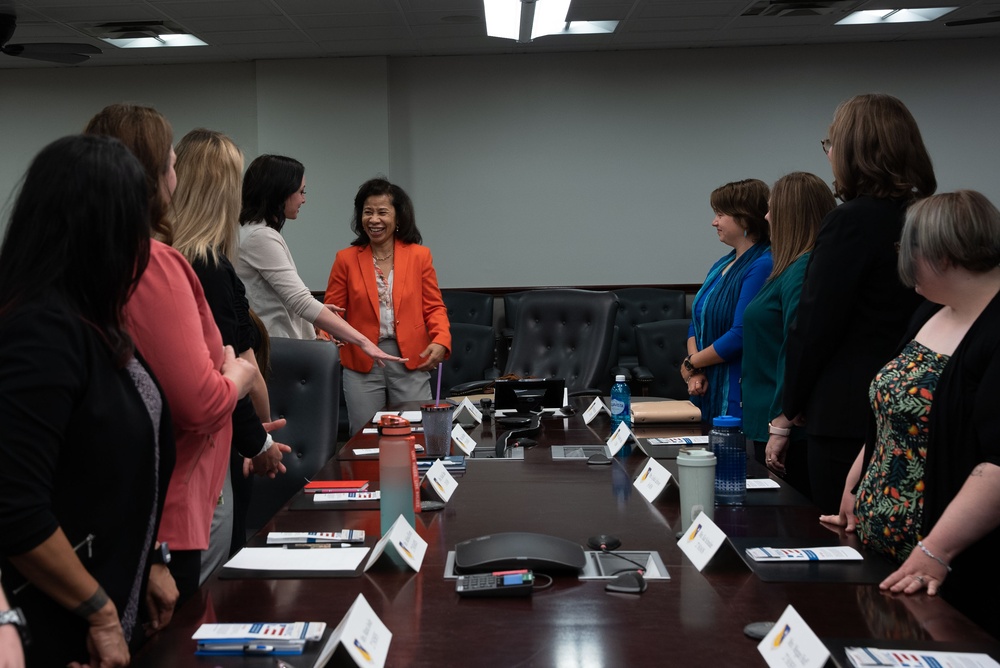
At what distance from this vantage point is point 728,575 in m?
1.54

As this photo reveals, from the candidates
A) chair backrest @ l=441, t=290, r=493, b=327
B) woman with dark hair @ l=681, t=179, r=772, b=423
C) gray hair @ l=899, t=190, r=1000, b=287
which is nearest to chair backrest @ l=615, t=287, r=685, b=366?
chair backrest @ l=441, t=290, r=493, b=327

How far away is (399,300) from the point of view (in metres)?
3.97

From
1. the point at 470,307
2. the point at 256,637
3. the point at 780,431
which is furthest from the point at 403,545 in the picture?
the point at 470,307

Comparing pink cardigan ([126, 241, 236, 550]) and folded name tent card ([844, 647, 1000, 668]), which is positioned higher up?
pink cardigan ([126, 241, 236, 550])

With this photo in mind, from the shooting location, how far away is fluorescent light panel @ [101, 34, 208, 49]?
6.52 meters

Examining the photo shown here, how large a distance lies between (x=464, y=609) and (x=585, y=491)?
0.82 meters

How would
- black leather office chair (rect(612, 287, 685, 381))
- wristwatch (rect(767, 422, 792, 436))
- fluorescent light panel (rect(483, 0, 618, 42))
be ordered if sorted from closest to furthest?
1. wristwatch (rect(767, 422, 792, 436))
2. fluorescent light panel (rect(483, 0, 618, 42))
3. black leather office chair (rect(612, 287, 685, 381))

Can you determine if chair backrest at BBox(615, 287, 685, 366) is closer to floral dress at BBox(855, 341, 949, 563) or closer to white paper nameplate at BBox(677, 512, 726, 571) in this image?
floral dress at BBox(855, 341, 949, 563)

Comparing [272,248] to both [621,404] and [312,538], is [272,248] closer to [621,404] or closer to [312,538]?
[621,404]

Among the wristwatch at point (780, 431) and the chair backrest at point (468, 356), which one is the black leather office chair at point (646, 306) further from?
the wristwatch at point (780, 431)

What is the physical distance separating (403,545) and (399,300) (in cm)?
244

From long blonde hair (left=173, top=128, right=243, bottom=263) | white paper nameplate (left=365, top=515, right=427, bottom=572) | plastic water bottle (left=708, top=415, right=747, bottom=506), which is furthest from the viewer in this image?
long blonde hair (left=173, top=128, right=243, bottom=263)

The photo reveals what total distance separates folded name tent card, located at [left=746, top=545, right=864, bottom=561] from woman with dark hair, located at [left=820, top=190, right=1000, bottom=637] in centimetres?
11

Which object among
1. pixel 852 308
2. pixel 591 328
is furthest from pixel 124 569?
pixel 591 328
